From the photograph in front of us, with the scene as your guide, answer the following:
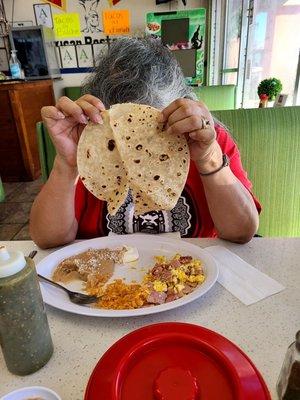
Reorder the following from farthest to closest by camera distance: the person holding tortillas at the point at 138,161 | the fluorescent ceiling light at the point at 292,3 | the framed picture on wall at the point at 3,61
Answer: the framed picture on wall at the point at 3,61, the fluorescent ceiling light at the point at 292,3, the person holding tortillas at the point at 138,161

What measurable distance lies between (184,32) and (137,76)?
Result: 3871 millimetres

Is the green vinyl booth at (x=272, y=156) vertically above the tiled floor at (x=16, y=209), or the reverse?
the green vinyl booth at (x=272, y=156)

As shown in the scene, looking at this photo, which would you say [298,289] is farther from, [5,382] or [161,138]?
[5,382]

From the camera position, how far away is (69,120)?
105cm

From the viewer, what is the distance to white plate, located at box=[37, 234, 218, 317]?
28.9 inches

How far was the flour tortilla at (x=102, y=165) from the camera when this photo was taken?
0.98 m

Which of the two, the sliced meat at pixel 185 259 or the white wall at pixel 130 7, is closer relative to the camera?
the sliced meat at pixel 185 259

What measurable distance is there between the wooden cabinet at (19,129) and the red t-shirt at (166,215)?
11.2 ft

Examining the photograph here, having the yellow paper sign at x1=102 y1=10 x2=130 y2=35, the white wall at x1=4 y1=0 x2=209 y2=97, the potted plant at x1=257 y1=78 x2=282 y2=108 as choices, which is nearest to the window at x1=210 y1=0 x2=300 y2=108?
the potted plant at x1=257 y1=78 x2=282 y2=108

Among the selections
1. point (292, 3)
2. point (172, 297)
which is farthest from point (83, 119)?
point (292, 3)

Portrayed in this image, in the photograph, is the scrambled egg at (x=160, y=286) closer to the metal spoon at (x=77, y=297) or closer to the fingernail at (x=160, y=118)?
the metal spoon at (x=77, y=297)

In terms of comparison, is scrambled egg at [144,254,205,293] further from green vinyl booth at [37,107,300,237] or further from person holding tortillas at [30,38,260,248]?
green vinyl booth at [37,107,300,237]

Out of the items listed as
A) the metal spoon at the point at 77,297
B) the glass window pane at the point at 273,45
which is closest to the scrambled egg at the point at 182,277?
the metal spoon at the point at 77,297

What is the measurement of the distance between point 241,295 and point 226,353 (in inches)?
9.9
